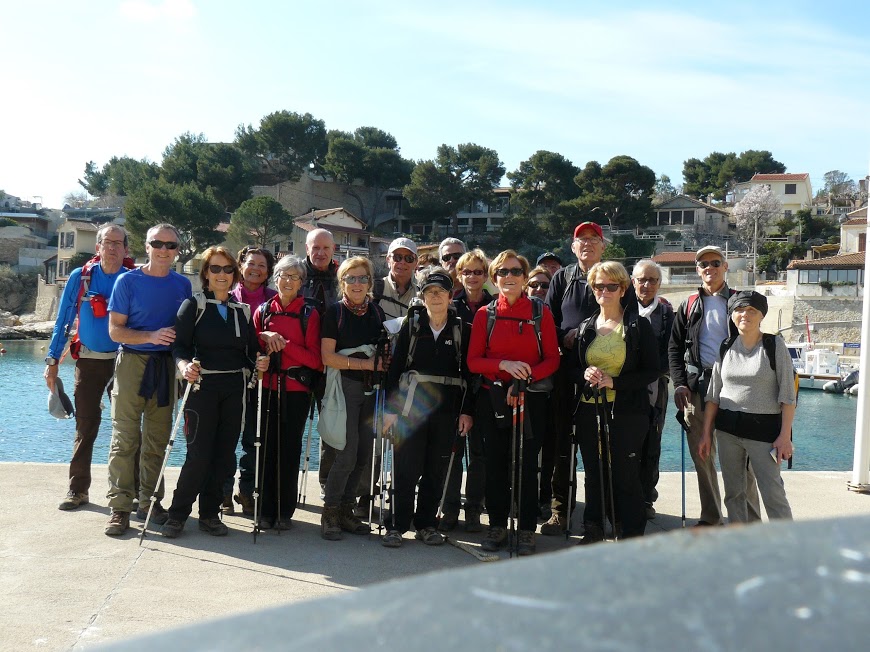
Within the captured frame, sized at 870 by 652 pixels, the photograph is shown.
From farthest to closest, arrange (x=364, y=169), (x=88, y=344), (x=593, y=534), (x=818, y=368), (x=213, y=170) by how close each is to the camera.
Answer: (x=364, y=169) < (x=213, y=170) < (x=818, y=368) < (x=88, y=344) < (x=593, y=534)

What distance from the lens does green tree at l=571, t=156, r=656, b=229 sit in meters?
71.9

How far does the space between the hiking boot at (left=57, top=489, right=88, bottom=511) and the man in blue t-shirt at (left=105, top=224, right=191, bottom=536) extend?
1.69ft

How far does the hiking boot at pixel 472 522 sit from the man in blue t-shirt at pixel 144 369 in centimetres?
200

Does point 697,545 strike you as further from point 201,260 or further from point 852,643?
point 201,260

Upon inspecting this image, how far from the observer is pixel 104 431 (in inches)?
570

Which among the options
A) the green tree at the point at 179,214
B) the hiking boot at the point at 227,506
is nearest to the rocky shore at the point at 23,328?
the green tree at the point at 179,214

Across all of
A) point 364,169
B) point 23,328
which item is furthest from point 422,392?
point 364,169

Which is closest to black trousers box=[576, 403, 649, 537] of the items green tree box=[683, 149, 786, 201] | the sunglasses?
the sunglasses

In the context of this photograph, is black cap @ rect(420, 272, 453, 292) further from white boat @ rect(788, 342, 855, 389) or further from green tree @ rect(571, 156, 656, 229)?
green tree @ rect(571, 156, 656, 229)

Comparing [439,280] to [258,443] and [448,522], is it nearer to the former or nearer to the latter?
[258,443]

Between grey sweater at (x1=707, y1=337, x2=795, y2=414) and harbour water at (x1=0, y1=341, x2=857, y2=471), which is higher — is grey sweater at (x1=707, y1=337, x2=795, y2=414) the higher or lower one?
the higher one

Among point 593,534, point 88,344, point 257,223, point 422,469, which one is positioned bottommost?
point 593,534

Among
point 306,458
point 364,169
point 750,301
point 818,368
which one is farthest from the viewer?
point 364,169

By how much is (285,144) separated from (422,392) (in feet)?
259
